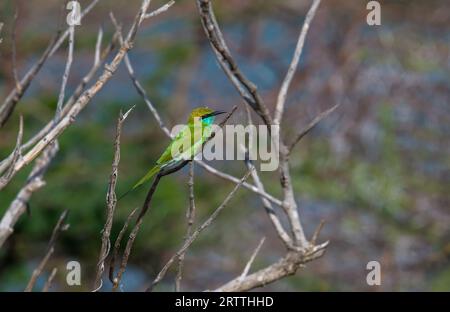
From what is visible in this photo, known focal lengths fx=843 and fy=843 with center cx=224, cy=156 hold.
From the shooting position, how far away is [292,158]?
5844 mm

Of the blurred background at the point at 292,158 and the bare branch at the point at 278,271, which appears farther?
the blurred background at the point at 292,158

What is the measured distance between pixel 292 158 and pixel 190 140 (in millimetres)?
3720

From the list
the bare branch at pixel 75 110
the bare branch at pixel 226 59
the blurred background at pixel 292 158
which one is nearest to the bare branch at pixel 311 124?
the bare branch at pixel 226 59

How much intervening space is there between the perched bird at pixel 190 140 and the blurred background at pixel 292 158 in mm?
2653

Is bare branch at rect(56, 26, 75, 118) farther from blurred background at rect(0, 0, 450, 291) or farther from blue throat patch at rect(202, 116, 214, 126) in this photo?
blurred background at rect(0, 0, 450, 291)

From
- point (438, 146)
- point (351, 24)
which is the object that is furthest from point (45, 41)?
point (438, 146)

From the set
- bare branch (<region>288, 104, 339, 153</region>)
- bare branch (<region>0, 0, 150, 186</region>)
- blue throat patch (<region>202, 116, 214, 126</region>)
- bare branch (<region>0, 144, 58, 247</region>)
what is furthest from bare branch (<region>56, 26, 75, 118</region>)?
bare branch (<region>288, 104, 339, 153</region>)

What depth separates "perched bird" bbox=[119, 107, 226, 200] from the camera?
2150 mm

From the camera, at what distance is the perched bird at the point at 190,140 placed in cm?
215

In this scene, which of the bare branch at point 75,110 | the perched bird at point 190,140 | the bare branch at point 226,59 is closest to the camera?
the bare branch at point 75,110

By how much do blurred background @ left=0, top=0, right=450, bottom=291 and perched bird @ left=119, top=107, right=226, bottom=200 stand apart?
2.65 m

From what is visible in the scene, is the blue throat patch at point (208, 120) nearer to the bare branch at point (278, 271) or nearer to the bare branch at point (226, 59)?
the bare branch at point (226, 59)

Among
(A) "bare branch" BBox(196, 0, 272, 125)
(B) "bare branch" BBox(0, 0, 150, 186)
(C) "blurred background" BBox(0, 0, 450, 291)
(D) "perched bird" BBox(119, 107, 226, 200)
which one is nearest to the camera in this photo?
(B) "bare branch" BBox(0, 0, 150, 186)
